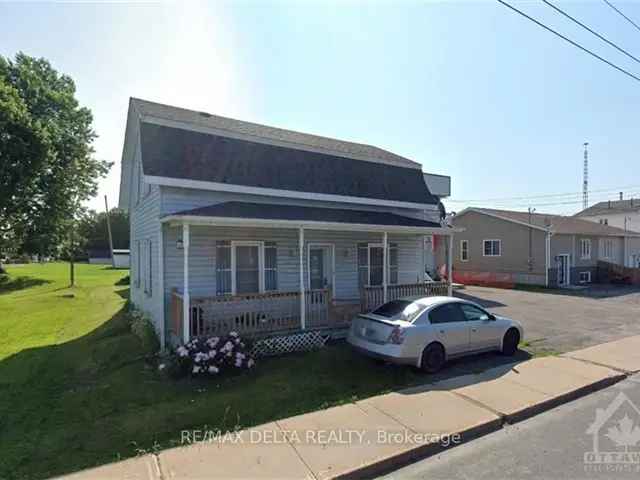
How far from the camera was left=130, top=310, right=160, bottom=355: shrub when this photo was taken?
10062 millimetres

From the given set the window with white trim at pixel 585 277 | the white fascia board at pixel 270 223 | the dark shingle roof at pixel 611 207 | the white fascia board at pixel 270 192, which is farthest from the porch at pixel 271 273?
the dark shingle roof at pixel 611 207

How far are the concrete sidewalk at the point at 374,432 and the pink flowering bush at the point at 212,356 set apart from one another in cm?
245

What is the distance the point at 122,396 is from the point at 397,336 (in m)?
5.19

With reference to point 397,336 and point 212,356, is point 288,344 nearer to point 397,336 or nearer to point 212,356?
point 212,356

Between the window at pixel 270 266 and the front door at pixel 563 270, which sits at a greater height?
the window at pixel 270 266

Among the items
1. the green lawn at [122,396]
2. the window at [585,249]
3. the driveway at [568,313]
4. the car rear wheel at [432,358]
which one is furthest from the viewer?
the window at [585,249]

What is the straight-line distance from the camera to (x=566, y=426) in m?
5.44

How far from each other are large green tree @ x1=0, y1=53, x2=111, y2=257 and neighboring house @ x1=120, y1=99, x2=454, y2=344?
14204mm

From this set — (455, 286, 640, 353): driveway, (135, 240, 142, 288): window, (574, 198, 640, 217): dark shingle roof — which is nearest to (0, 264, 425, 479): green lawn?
(135, 240, 142, 288): window

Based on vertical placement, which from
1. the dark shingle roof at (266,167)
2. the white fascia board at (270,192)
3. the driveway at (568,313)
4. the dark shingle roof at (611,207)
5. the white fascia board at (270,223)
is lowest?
the driveway at (568,313)

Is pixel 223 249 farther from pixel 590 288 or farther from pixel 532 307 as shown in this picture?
pixel 590 288

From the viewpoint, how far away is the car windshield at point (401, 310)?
7.93 meters

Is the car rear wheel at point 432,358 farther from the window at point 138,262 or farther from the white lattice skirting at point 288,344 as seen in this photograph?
the window at point 138,262

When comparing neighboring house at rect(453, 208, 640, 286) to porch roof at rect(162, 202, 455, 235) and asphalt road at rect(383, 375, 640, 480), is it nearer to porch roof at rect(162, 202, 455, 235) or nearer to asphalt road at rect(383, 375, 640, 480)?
porch roof at rect(162, 202, 455, 235)
